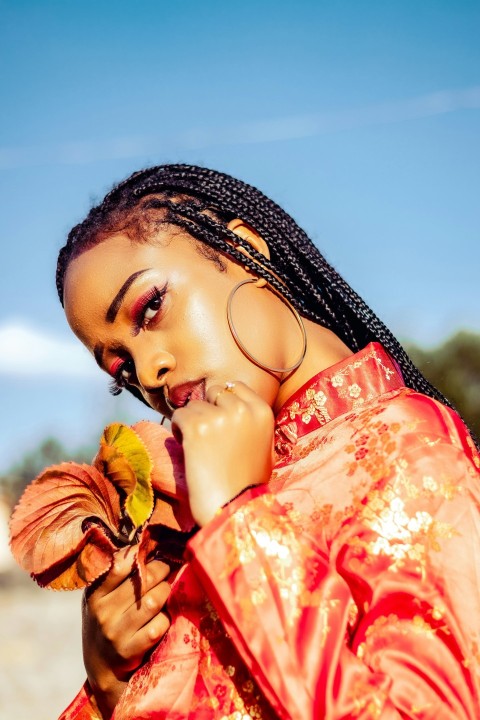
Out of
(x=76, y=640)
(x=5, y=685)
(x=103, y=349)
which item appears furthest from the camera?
(x=76, y=640)

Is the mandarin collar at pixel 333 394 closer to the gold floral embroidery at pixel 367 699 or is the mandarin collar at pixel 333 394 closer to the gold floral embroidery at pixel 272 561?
the gold floral embroidery at pixel 272 561

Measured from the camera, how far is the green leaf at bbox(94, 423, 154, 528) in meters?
1.96

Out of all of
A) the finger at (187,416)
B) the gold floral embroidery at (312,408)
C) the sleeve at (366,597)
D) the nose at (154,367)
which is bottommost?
the sleeve at (366,597)

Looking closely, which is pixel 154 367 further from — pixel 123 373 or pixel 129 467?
pixel 129 467

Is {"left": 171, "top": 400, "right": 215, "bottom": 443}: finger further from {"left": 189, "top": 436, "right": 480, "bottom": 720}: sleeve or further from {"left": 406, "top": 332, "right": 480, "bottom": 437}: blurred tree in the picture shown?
{"left": 406, "top": 332, "right": 480, "bottom": 437}: blurred tree

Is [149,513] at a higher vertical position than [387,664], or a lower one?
higher

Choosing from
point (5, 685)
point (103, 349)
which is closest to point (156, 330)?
point (103, 349)

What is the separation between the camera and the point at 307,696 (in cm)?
158

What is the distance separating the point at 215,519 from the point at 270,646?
0.92 ft

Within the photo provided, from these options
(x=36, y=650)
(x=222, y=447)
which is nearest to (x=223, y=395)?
(x=222, y=447)

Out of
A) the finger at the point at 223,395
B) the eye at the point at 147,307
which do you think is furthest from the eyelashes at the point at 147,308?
the finger at the point at 223,395

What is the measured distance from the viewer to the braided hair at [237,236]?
104 inches

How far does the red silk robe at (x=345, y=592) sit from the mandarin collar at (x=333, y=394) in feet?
0.86

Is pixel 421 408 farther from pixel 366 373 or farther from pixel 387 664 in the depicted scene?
pixel 387 664
